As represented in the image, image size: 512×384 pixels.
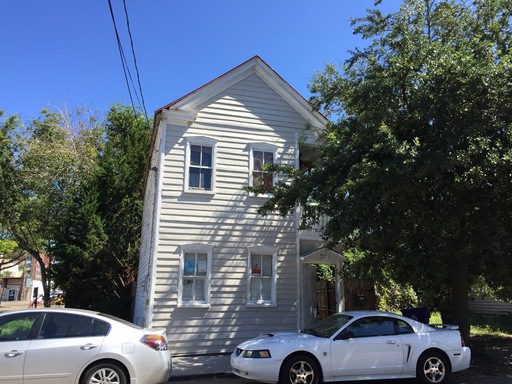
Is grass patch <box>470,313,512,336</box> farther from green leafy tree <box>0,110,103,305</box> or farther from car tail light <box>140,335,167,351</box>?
green leafy tree <box>0,110,103,305</box>

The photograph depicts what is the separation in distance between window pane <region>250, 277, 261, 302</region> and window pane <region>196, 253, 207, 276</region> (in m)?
1.49

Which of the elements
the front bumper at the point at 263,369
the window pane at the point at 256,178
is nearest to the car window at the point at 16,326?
the front bumper at the point at 263,369

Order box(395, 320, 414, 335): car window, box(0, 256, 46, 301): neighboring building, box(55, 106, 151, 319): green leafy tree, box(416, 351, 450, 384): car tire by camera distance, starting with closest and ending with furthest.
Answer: box(416, 351, 450, 384): car tire
box(395, 320, 414, 335): car window
box(55, 106, 151, 319): green leafy tree
box(0, 256, 46, 301): neighboring building

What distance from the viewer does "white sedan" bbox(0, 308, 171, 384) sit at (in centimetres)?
675

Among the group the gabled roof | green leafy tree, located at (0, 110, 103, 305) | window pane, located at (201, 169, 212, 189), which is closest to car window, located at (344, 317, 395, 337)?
window pane, located at (201, 169, 212, 189)

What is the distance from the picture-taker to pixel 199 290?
525 inches

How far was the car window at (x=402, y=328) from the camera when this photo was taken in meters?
8.80

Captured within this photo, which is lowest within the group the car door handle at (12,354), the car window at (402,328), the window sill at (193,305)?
the car door handle at (12,354)

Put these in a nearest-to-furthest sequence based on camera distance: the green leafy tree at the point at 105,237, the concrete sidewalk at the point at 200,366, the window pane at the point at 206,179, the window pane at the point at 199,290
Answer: the concrete sidewalk at the point at 200,366, the window pane at the point at 199,290, the window pane at the point at 206,179, the green leafy tree at the point at 105,237

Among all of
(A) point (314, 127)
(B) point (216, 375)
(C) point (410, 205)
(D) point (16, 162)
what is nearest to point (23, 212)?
(D) point (16, 162)

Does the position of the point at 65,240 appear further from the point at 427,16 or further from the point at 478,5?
the point at 478,5

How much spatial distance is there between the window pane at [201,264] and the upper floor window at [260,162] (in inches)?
105

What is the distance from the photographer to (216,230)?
45.1 ft

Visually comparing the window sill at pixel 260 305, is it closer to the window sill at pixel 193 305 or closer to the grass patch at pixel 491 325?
the window sill at pixel 193 305
